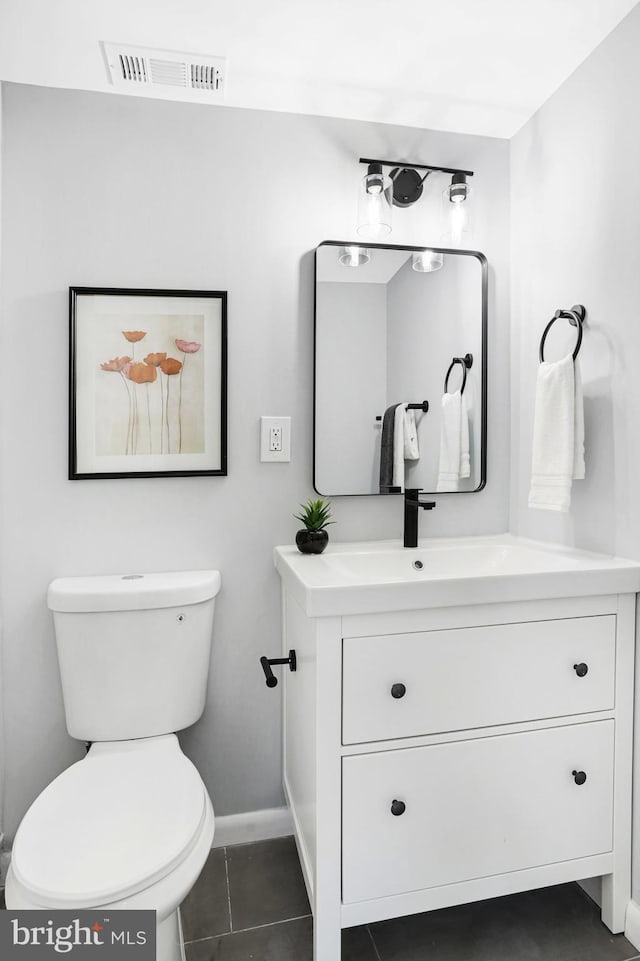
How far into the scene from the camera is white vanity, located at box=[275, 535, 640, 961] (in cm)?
124

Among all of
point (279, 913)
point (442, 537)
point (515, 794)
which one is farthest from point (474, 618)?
point (279, 913)

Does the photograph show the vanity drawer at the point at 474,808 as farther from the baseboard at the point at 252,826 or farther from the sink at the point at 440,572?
the baseboard at the point at 252,826

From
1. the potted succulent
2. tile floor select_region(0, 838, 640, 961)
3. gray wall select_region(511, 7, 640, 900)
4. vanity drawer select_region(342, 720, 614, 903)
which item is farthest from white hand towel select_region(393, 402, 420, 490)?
tile floor select_region(0, 838, 640, 961)

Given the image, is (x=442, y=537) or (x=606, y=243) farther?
(x=442, y=537)

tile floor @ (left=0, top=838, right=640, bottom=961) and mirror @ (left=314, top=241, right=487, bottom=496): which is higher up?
mirror @ (left=314, top=241, right=487, bottom=496)

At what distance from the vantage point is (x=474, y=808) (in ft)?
4.31

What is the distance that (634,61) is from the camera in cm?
138

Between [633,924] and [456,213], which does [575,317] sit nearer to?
[456,213]

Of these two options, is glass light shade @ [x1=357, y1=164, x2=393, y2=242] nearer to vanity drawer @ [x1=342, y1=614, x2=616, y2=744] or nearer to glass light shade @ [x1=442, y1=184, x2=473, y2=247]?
glass light shade @ [x1=442, y1=184, x2=473, y2=247]

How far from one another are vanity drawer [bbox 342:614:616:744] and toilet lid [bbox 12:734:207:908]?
392mm

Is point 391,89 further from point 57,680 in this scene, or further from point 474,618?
point 57,680

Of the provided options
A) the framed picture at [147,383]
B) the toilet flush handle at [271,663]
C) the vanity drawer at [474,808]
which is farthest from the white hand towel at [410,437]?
the vanity drawer at [474,808]

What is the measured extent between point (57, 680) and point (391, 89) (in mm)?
1930

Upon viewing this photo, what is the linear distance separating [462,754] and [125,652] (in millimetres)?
862
